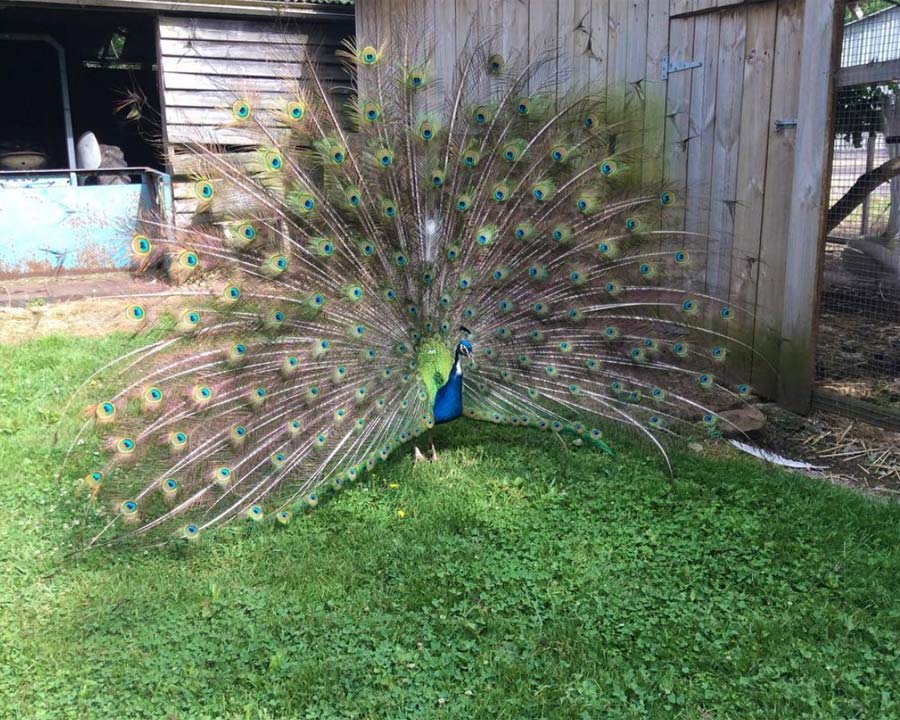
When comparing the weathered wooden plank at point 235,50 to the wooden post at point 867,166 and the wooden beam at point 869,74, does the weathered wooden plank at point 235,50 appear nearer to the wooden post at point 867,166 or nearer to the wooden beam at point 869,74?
the wooden beam at point 869,74

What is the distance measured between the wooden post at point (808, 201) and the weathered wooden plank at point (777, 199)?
96 millimetres

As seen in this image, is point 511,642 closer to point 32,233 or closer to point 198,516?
point 198,516

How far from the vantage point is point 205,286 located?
4.41 meters

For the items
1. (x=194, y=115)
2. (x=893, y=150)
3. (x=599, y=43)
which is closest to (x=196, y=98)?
(x=194, y=115)

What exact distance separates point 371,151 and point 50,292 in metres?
6.94

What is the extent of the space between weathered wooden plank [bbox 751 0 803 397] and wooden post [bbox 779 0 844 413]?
96 millimetres

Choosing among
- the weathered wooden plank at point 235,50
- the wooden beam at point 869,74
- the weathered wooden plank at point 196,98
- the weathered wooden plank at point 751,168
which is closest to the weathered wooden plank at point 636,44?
the weathered wooden plank at point 751,168

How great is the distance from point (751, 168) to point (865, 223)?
82 centimetres

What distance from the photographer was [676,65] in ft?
19.1

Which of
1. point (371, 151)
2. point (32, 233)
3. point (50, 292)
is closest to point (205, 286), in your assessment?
point (371, 151)

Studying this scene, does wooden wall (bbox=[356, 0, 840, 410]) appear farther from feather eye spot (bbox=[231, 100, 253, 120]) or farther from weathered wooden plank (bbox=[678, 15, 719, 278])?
feather eye spot (bbox=[231, 100, 253, 120])

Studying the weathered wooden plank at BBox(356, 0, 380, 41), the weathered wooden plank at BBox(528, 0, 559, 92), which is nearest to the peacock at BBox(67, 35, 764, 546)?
the weathered wooden plank at BBox(528, 0, 559, 92)

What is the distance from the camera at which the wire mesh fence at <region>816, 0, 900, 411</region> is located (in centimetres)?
468

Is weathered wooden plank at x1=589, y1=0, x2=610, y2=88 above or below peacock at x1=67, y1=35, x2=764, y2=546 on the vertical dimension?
above
